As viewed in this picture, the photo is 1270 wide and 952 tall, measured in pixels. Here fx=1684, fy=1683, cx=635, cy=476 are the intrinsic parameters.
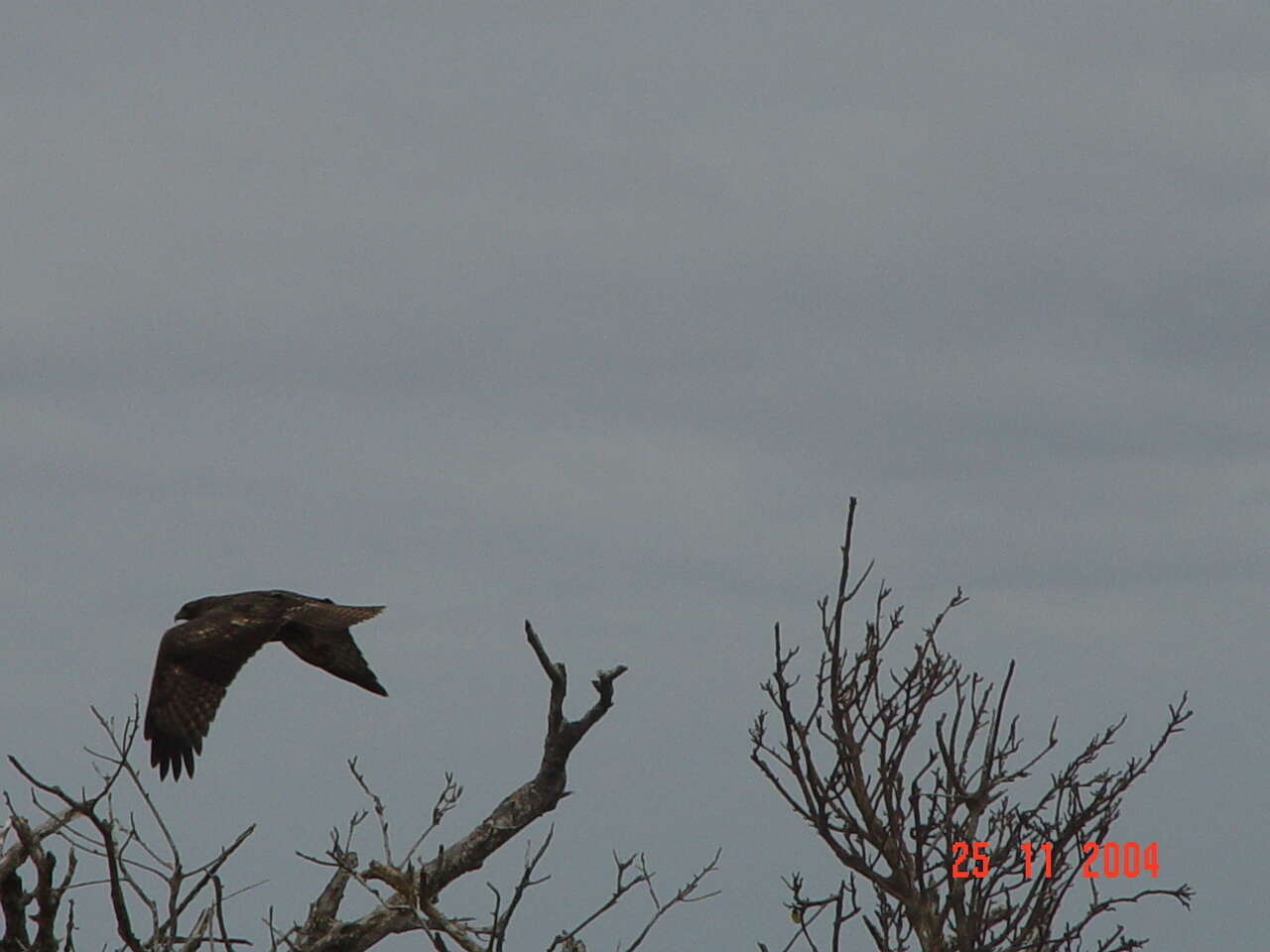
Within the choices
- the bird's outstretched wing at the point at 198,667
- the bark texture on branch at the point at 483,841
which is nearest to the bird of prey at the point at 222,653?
the bird's outstretched wing at the point at 198,667

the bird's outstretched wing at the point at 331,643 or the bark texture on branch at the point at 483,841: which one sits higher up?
the bird's outstretched wing at the point at 331,643

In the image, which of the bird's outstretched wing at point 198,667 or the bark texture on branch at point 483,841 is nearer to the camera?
the bark texture on branch at point 483,841

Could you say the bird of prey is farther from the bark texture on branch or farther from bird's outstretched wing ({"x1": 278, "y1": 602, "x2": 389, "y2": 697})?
the bark texture on branch

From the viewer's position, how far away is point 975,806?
23.9 ft

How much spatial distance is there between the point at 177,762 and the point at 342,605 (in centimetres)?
148

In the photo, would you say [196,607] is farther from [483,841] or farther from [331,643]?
[483,841]

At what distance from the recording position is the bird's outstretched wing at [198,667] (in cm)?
1106

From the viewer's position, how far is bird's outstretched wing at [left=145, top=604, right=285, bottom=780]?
36.3 feet

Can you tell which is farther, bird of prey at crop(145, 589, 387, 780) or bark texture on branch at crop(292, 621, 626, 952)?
bird of prey at crop(145, 589, 387, 780)

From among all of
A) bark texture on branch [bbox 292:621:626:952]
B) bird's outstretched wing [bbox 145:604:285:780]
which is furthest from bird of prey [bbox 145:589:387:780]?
bark texture on branch [bbox 292:621:626:952]

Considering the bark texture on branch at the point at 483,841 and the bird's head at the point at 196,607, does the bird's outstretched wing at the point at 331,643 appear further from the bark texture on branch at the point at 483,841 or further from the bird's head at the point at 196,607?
the bark texture on branch at the point at 483,841

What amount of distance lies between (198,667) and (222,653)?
21cm

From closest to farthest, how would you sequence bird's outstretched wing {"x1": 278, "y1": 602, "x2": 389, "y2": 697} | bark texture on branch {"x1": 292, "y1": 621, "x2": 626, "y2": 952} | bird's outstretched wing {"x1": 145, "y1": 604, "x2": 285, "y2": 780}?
bark texture on branch {"x1": 292, "y1": 621, "x2": 626, "y2": 952} < bird's outstretched wing {"x1": 278, "y1": 602, "x2": 389, "y2": 697} < bird's outstretched wing {"x1": 145, "y1": 604, "x2": 285, "y2": 780}

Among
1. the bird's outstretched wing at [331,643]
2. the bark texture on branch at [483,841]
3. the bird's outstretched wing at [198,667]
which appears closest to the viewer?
the bark texture on branch at [483,841]
